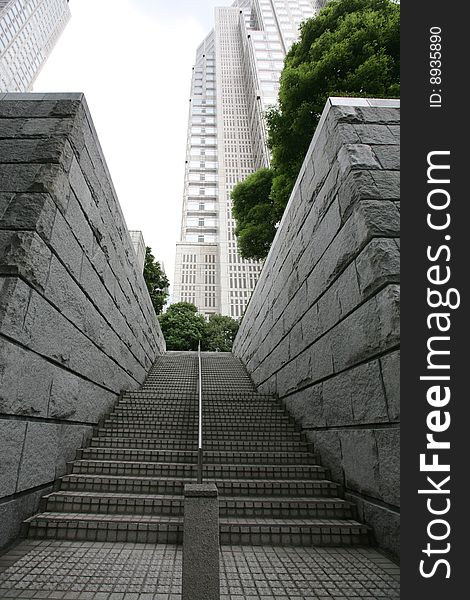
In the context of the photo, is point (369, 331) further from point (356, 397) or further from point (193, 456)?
point (193, 456)

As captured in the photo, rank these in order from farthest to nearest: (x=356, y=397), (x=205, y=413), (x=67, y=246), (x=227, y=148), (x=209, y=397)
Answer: (x=227, y=148), (x=209, y=397), (x=205, y=413), (x=67, y=246), (x=356, y=397)

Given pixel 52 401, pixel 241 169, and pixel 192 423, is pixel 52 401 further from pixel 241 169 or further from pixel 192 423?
pixel 241 169

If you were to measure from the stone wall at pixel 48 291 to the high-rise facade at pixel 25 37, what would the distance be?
6214cm

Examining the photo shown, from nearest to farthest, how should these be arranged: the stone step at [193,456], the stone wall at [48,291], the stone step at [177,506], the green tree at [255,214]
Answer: the stone wall at [48,291]
the stone step at [177,506]
the stone step at [193,456]
the green tree at [255,214]

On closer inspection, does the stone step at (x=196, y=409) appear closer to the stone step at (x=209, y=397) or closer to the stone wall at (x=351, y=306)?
the stone step at (x=209, y=397)

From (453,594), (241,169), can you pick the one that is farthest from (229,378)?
(241,169)

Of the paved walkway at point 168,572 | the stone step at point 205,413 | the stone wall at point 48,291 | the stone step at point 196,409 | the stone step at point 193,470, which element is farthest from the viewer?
the stone step at point 196,409

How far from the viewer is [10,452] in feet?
7.66

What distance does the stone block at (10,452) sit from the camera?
2.26 meters

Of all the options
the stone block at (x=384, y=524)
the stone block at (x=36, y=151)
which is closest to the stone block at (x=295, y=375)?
the stone block at (x=384, y=524)

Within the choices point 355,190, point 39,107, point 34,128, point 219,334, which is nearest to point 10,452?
point 34,128

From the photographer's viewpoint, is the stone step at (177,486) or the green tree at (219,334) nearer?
the stone step at (177,486)

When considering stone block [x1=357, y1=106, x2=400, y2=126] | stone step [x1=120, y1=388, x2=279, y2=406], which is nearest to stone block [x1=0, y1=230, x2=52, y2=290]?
stone step [x1=120, y1=388, x2=279, y2=406]

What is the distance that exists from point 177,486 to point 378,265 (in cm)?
262
